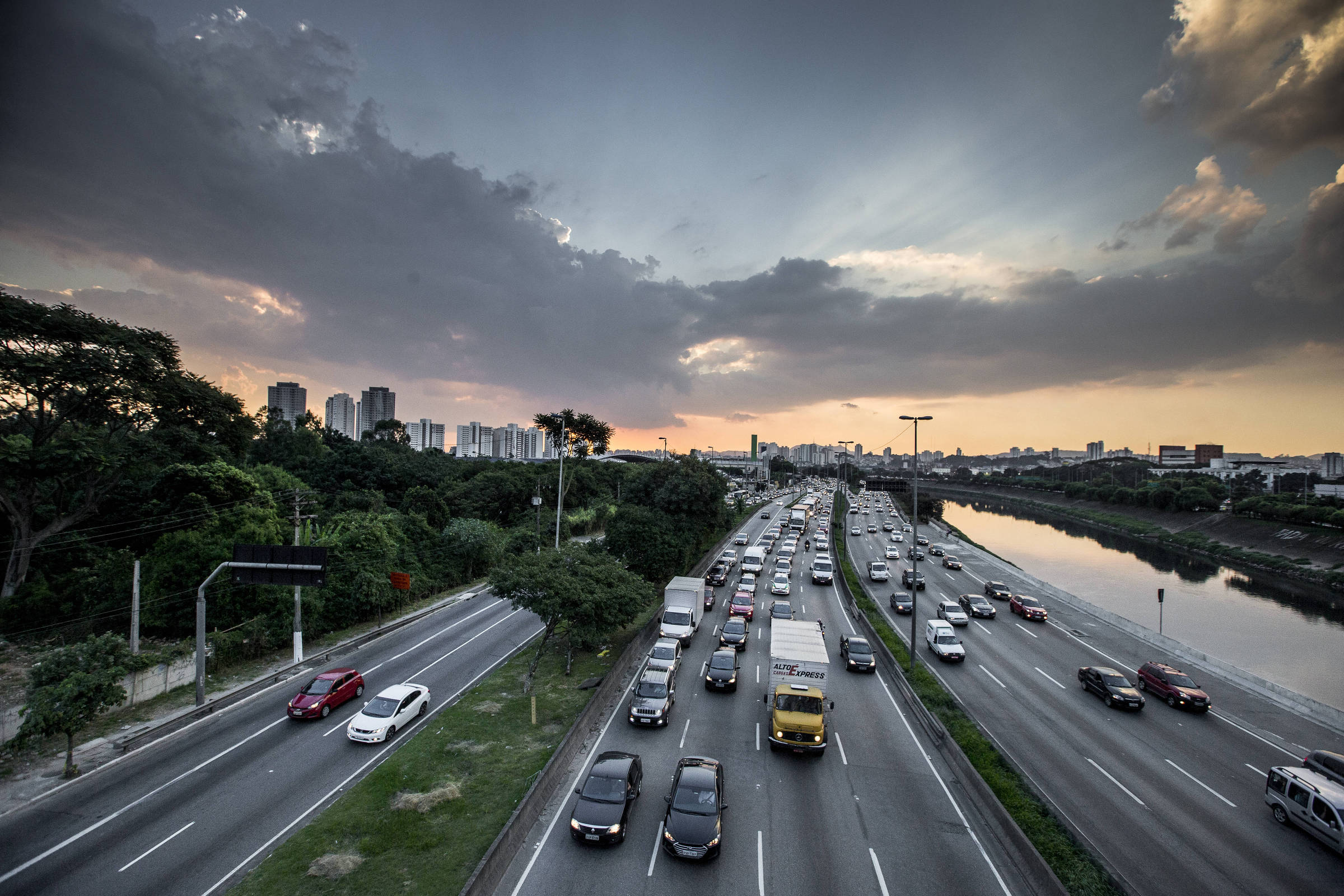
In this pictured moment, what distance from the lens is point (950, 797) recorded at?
1569 cm

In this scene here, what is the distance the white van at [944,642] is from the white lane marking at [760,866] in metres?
17.9

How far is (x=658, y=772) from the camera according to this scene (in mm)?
16672

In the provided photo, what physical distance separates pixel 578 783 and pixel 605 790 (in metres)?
2.99

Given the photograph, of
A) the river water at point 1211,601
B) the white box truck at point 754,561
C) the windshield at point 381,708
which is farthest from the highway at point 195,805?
the river water at point 1211,601

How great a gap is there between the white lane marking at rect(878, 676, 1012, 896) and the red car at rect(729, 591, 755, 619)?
1053 centimetres

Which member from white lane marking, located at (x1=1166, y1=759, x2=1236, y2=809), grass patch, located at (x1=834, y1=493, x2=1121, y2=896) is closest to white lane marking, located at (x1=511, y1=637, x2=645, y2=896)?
grass patch, located at (x1=834, y1=493, x2=1121, y2=896)

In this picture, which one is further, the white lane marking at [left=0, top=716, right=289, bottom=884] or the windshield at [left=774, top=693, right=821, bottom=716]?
the windshield at [left=774, top=693, right=821, bottom=716]

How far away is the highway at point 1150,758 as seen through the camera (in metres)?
12.9

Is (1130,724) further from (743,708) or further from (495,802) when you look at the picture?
(495,802)

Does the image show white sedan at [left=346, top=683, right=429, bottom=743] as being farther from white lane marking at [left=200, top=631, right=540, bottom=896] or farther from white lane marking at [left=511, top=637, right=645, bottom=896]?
white lane marking at [left=511, top=637, right=645, bottom=896]

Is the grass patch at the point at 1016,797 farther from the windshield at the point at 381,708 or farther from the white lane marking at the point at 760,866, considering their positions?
the windshield at the point at 381,708

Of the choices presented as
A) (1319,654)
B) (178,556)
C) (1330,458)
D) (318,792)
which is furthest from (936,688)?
(1330,458)

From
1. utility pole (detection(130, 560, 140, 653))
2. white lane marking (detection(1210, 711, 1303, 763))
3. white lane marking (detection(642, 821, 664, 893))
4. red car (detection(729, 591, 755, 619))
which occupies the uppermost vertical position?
utility pole (detection(130, 560, 140, 653))

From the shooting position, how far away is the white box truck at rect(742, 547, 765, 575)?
46844 millimetres
